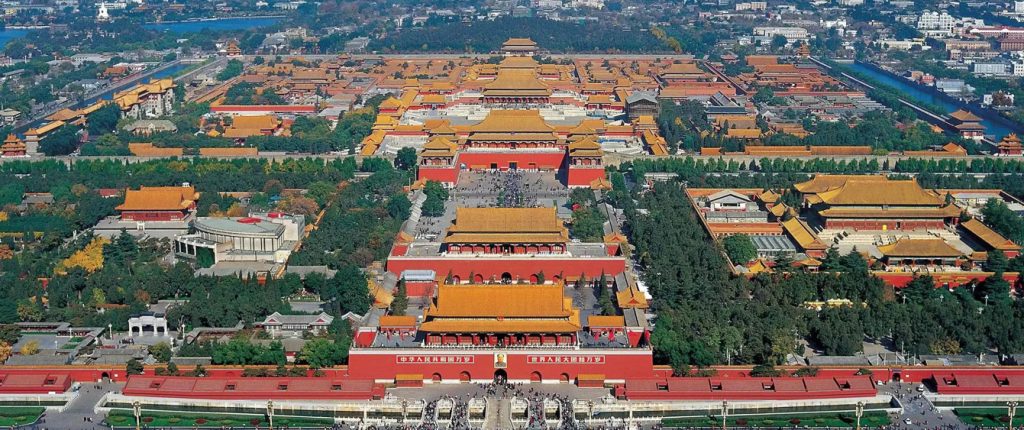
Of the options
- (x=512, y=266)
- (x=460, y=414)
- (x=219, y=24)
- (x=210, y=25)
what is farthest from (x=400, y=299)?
(x=219, y=24)

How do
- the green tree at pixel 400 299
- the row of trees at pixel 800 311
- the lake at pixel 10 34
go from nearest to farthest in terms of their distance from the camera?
the row of trees at pixel 800 311, the green tree at pixel 400 299, the lake at pixel 10 34

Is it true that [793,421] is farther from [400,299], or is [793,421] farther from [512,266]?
[512,266]

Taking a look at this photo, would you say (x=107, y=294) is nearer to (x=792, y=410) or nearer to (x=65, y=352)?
(x=65, y=352)

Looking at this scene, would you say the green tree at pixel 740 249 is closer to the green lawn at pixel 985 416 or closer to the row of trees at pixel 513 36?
the green lawn at pixel 985 416

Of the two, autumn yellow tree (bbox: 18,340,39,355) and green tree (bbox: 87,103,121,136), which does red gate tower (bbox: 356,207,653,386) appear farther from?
green tree (bbox: 87,103,121,136)

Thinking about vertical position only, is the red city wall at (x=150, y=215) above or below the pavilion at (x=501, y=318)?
below

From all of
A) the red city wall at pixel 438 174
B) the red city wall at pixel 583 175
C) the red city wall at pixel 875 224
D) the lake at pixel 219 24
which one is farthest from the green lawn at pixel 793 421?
the lake at pixel 219 24

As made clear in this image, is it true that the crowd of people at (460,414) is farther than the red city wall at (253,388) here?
No
